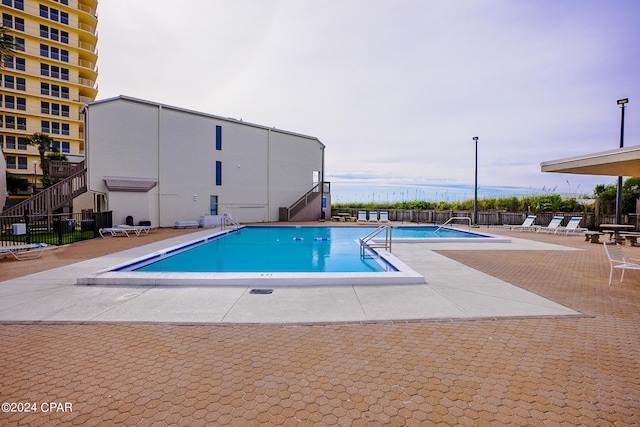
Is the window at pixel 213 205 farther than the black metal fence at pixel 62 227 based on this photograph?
Yes

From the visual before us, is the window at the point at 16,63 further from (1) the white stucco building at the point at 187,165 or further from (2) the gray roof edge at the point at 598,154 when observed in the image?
(2) the gray roof edge at the point at 598,154

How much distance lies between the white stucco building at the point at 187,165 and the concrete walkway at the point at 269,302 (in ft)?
41.2

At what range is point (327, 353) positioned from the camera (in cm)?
352

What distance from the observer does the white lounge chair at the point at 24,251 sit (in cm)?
900

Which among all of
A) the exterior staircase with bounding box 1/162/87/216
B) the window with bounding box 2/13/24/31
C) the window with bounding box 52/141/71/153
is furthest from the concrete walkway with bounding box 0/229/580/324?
the window with bounding box 2/13/24/31

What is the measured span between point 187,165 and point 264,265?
44.8 feet

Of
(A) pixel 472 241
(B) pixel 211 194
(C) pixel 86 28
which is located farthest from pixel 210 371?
(C) pixel 86 28

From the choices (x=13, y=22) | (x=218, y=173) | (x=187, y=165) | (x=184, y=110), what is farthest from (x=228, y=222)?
(x=13, y=22)

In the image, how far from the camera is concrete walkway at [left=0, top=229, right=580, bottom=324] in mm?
4645

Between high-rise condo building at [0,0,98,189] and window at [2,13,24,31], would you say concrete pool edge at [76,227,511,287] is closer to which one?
high-rise condo building at [0,0,98,189]

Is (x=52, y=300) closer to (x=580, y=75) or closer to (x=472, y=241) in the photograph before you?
(x=472, y=241)

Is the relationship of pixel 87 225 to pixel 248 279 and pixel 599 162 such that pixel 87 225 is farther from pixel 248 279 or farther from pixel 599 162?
pixel 599 162

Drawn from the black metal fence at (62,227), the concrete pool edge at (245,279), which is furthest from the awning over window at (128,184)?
the concrete pool edge at (245,279)

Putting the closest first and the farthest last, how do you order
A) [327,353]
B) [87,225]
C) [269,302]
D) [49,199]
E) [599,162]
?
[327,353]
[269,302]
[599,162]
[87,225]
[49,199]
